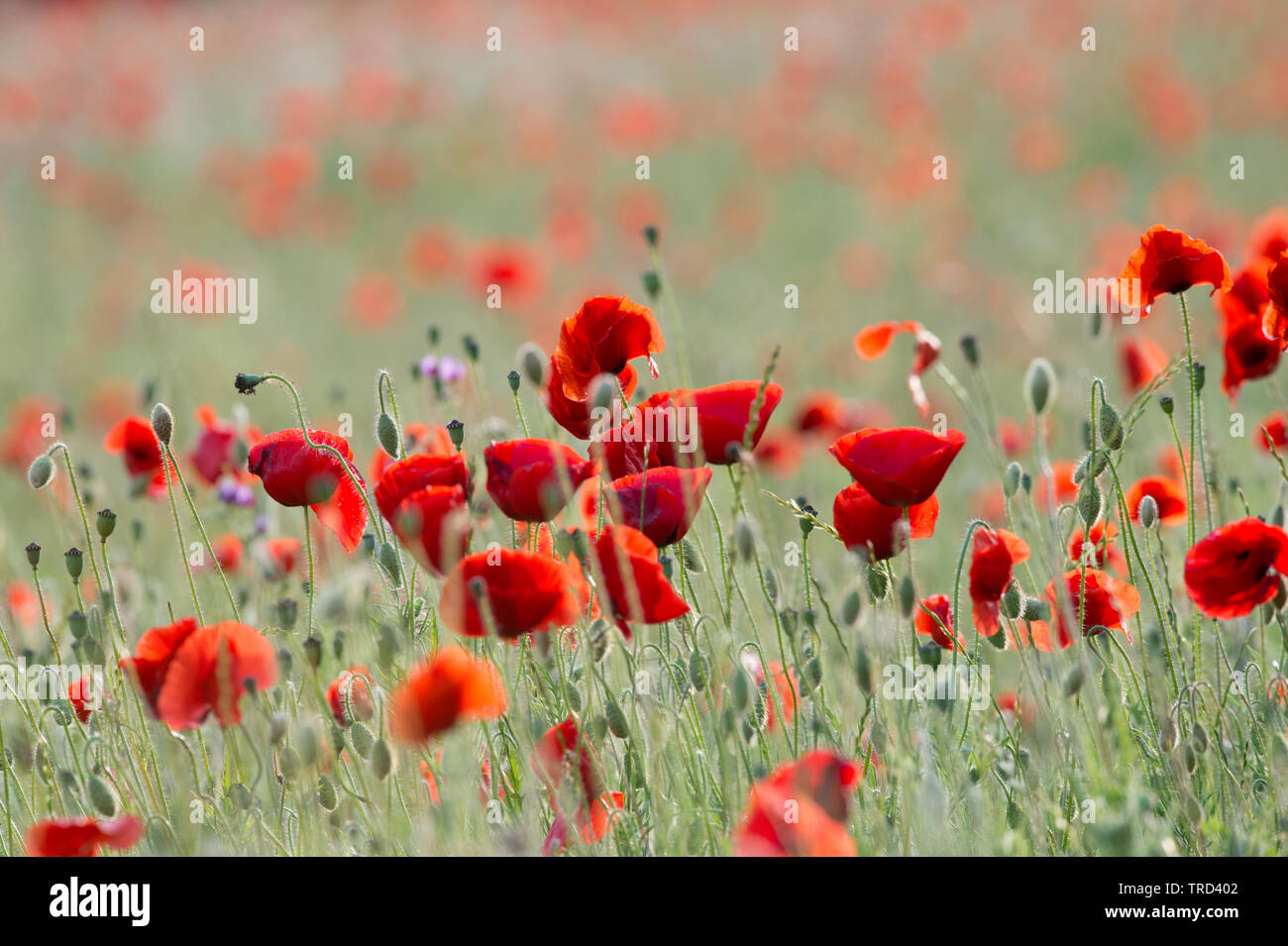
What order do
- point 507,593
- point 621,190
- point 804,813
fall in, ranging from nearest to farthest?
1. point 804,813
2. point 507,593
3. point 621,190

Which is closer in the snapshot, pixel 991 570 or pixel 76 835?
pixel 76 835

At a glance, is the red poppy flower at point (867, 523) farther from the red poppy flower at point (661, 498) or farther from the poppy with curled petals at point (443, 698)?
the poppy with curled petals at point (443, 698)

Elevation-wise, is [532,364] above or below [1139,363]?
below

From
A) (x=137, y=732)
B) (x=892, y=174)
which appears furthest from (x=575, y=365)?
(x=892, y=174)

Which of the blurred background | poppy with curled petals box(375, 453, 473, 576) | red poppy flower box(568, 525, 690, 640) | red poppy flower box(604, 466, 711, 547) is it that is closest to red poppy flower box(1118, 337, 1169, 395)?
the blurred background

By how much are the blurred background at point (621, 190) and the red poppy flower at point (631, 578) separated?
5.48ft

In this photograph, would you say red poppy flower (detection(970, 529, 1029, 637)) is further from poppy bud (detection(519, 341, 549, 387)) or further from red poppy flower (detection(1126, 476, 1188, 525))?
poppy bud (detection(519, 341, 549, 387))

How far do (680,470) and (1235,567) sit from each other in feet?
2.12

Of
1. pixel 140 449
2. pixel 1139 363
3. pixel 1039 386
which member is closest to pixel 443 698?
pixel 1039 386

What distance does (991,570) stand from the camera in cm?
161

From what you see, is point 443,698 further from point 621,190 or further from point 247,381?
point 621,190

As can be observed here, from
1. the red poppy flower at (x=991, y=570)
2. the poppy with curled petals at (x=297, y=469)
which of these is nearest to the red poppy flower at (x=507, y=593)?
the poppy with curled petals at (x=297, y=469)

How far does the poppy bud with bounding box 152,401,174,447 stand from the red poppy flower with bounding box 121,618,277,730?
38cm
